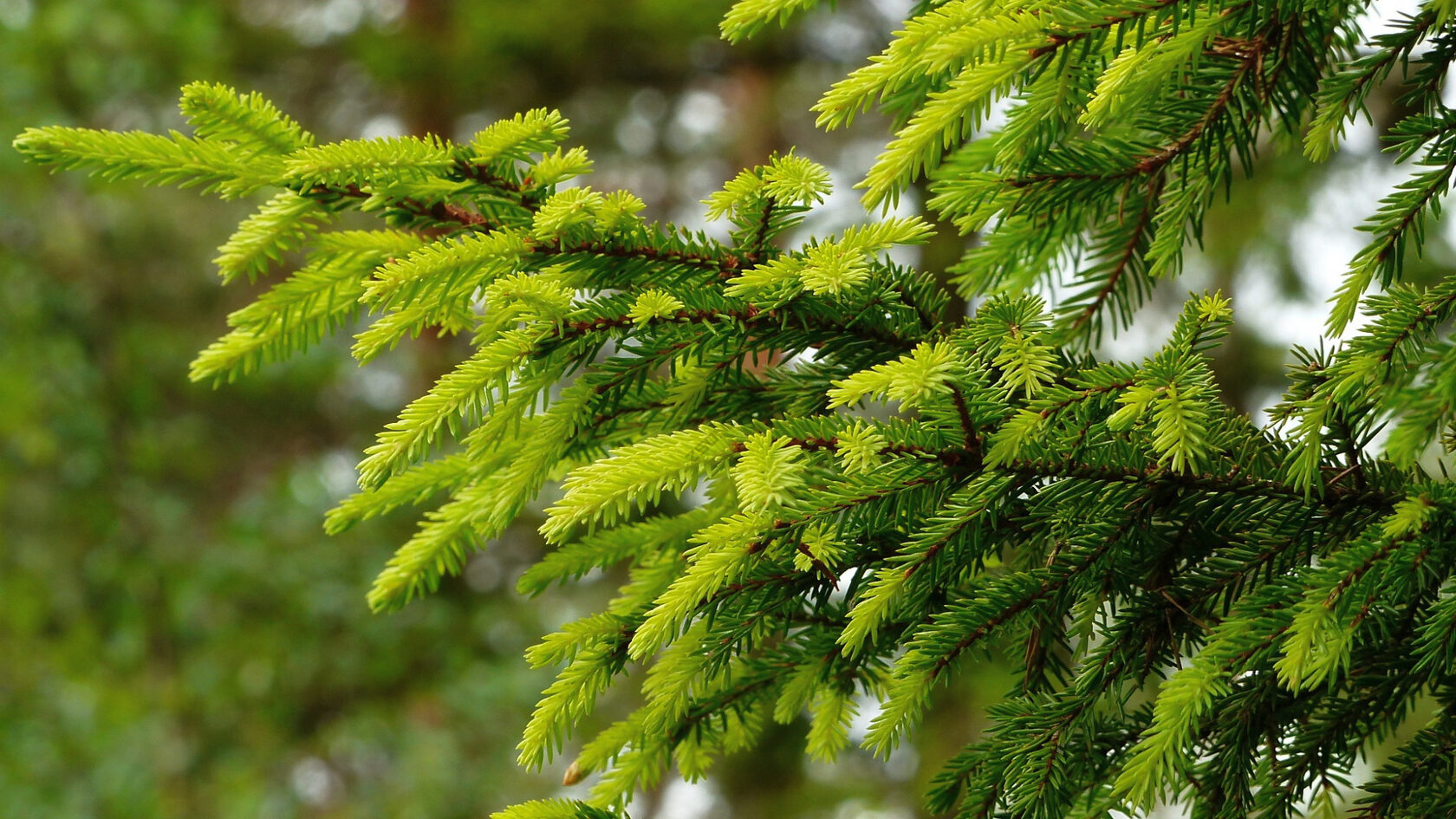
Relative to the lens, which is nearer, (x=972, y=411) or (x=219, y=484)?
(x=972, y=411)

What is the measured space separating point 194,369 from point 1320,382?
1.02m

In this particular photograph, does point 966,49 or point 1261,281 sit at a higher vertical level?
point 966,49

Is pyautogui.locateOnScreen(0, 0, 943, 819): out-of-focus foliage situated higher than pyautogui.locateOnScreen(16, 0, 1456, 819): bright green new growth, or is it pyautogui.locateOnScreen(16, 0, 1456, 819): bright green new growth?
pyautogui.locateOnScreen(16, 0, 1456, 819): bright green new growth

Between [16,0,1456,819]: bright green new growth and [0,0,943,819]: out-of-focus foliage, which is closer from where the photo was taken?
[16,0,1456,819]: bright green new growth

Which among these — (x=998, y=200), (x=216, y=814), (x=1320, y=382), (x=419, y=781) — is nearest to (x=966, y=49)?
(x=998, y=200)

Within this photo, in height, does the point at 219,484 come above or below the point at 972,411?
below

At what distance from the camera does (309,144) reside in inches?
39.5

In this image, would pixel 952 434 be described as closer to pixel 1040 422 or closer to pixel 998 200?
pixel 1040 422

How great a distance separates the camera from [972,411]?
896 mm

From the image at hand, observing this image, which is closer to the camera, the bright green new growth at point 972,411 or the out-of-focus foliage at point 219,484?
the bright green new growth at point 972,411

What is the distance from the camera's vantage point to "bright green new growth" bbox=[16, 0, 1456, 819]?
85 centimetres

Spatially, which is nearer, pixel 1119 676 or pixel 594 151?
pixel 1119 676

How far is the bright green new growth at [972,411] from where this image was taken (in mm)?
847

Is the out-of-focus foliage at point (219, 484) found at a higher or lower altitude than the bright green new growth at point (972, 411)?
lower
